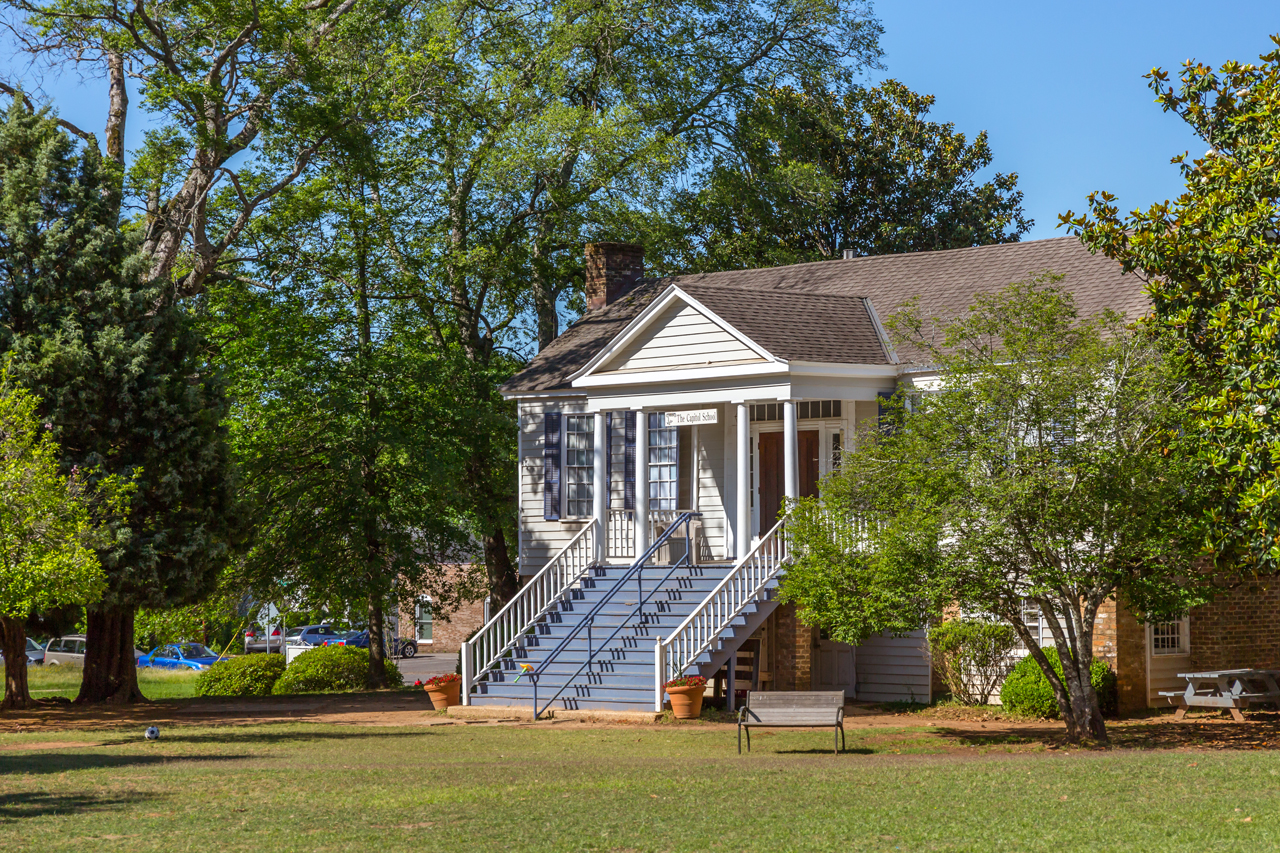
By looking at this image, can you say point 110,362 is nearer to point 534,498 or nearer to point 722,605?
point 534,498

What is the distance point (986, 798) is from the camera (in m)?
11.8

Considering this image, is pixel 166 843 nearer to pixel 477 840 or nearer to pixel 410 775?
pixel 477 840

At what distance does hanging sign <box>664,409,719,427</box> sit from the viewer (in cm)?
2370

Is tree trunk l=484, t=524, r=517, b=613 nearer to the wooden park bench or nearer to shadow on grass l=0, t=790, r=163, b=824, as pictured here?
the wooden park bench

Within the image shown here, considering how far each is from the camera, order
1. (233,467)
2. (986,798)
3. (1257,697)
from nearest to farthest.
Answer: (986,798) → (1257,697) → (233,467)

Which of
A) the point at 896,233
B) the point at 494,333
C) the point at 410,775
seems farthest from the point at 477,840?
the point at 896,233

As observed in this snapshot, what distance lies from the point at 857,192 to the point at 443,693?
86.0ft

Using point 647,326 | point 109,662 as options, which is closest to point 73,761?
point 109,662

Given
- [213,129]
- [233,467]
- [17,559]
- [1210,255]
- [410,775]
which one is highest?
[213,129]

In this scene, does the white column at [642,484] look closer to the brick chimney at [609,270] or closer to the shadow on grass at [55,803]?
the brick chimney at [609,270]

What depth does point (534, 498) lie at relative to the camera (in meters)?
27.9

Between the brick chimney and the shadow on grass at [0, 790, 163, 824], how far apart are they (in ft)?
61.6

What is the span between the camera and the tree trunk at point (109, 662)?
2556 cm

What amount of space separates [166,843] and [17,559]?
1004 cm
